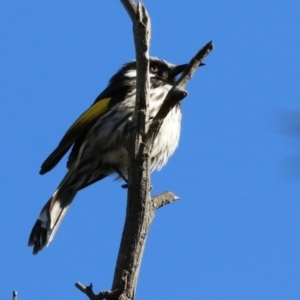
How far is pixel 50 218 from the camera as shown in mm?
7203

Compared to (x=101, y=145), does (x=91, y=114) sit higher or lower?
higher

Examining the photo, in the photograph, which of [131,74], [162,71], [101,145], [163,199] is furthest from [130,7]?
[162,71]

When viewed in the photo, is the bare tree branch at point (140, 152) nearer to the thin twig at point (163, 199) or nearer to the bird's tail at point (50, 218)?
the thin twig at point (163, 199)

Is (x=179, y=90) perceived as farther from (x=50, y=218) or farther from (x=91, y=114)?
(x=91, y=114)

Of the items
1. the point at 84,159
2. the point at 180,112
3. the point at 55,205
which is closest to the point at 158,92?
the point at 180,112

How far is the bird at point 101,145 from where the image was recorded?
→ 7312 mm

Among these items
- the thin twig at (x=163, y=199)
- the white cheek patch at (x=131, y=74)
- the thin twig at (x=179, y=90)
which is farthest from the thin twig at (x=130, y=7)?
the white cheek patch at (x=131, y=74)

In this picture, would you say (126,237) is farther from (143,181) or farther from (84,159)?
(84,159)

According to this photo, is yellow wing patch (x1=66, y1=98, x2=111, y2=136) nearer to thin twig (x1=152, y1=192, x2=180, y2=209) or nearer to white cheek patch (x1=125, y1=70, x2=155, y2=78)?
white cheek patch (x1=125, y1=70, x2=155, y2=78)

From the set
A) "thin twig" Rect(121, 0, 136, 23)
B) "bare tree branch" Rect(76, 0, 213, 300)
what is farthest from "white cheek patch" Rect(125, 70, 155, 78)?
"thin twig" Rect(121, 0, 136, 23)

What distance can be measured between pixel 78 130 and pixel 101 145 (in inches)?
15.0

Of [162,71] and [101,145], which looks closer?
[101,145]

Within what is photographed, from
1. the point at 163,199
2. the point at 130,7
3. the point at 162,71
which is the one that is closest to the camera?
the point at 130,7

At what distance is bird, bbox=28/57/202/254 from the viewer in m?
7.31
